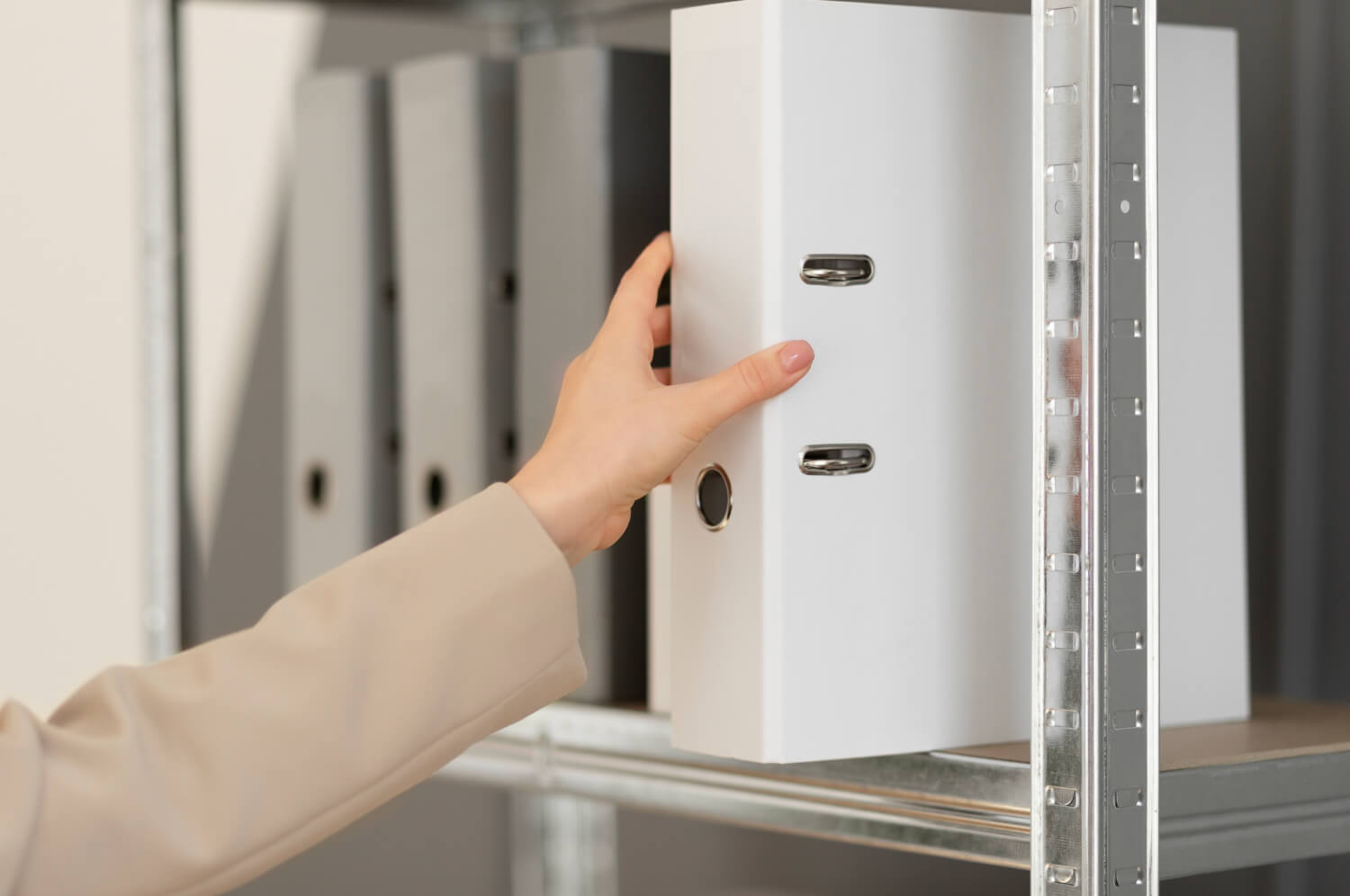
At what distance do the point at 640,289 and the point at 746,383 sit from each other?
0.09 m

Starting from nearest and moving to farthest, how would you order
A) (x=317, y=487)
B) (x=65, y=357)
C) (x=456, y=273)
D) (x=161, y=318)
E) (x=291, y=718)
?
(x=291, y=718), (x=456, y=273), (x=317, y=487), (x=161, y=318), (x=65, y=357)

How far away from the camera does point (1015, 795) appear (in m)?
0.70

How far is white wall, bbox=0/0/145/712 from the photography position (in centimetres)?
180

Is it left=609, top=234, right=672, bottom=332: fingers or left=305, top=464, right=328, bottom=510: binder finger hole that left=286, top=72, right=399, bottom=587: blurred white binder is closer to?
left=305, top=464, right=328, bottom=510: binder finger hole

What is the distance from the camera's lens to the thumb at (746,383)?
2.20 feet

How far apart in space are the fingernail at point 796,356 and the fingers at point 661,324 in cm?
12

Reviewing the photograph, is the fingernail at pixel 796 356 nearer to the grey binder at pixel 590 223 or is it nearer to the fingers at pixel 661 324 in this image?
the fingers at pixel 661 324

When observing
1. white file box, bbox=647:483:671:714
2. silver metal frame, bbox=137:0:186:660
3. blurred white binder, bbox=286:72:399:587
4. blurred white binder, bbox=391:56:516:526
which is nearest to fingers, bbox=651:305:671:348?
white file box, bbox=647:483:671:714

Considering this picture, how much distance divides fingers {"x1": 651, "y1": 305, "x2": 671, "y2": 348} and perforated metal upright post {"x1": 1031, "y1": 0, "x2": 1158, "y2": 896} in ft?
0.65

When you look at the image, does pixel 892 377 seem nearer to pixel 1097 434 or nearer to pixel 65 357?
pixel 1097 434

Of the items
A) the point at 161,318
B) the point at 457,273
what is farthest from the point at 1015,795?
the point at 161,318

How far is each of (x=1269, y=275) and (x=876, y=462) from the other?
446mm

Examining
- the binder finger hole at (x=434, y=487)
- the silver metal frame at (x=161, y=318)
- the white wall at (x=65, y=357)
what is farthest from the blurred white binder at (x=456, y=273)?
the white wall at (x=65, y=357)

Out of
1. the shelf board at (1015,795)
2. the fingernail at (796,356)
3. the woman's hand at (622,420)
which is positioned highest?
the fingernail at (796,356)
